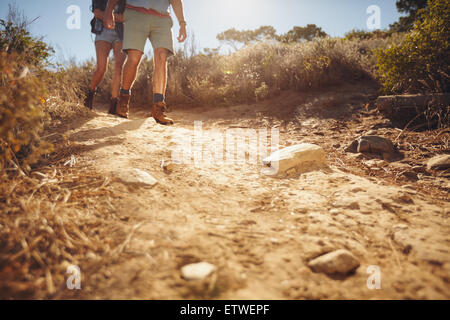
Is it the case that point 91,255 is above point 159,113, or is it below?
below

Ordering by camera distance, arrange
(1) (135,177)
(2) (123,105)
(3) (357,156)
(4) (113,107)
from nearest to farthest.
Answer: (1) (135,177) < (3) (357,156) < (2) (123,105) < (4) (113,107)

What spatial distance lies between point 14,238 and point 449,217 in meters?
2.09

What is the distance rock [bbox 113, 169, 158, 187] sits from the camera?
4.68 feet

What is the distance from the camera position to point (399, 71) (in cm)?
349

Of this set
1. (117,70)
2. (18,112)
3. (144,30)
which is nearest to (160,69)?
(144,30)

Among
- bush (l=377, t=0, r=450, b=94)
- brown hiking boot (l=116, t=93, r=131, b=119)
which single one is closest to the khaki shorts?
brown hiking boot (l=116, t=93, r=131, b=119)

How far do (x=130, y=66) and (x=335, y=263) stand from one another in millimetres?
3040

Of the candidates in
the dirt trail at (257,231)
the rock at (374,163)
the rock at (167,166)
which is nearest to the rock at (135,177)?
the dirt trail at (257,231)

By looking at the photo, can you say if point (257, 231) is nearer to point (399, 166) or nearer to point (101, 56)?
point (399, 166)

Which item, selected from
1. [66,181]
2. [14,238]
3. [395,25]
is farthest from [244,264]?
[395,25]

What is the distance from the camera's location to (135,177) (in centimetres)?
Result: 147

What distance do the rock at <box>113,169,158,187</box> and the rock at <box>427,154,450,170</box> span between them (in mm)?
Answer: 2263

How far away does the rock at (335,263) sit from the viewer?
0.95 metres
